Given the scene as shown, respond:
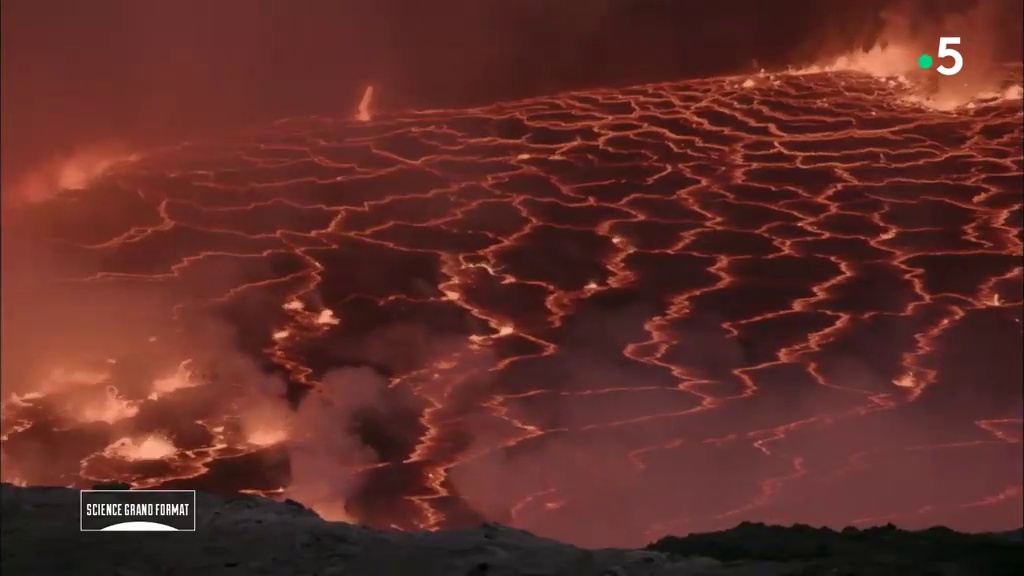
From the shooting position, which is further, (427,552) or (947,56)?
(947,56)

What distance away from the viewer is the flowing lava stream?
2.62m

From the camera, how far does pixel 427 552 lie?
1521 mm

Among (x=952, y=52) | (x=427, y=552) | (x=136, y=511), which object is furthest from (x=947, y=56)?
(x=136, y=511)

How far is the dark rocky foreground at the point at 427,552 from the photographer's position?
145 cm

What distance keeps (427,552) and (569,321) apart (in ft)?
4.80

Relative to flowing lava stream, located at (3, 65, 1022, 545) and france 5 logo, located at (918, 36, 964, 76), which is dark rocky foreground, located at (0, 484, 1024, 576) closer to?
flowing lava stream, located at (3, 65, 1022, 545)

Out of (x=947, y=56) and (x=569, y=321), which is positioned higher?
(x=947, y=56)

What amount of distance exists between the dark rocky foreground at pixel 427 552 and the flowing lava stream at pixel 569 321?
88 cm

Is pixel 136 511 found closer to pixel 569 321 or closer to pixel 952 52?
pixel 569 321

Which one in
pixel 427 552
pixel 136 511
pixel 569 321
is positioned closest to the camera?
pixel 427 552

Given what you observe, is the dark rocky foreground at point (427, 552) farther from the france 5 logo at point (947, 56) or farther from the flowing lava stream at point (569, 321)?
the france 5 logo at point (947, 56)

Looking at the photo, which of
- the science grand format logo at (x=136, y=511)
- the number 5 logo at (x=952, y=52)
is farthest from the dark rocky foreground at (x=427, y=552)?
the number 5 logo at (x=952, y=52)

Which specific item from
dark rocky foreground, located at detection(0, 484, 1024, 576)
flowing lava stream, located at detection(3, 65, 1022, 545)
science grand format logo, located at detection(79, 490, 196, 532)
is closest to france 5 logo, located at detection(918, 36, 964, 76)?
flowing lava stream, located at detection(3, 65, 1022, 545)

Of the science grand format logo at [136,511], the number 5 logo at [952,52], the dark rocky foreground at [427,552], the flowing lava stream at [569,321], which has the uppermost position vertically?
the number 5 logo at [952,52]
